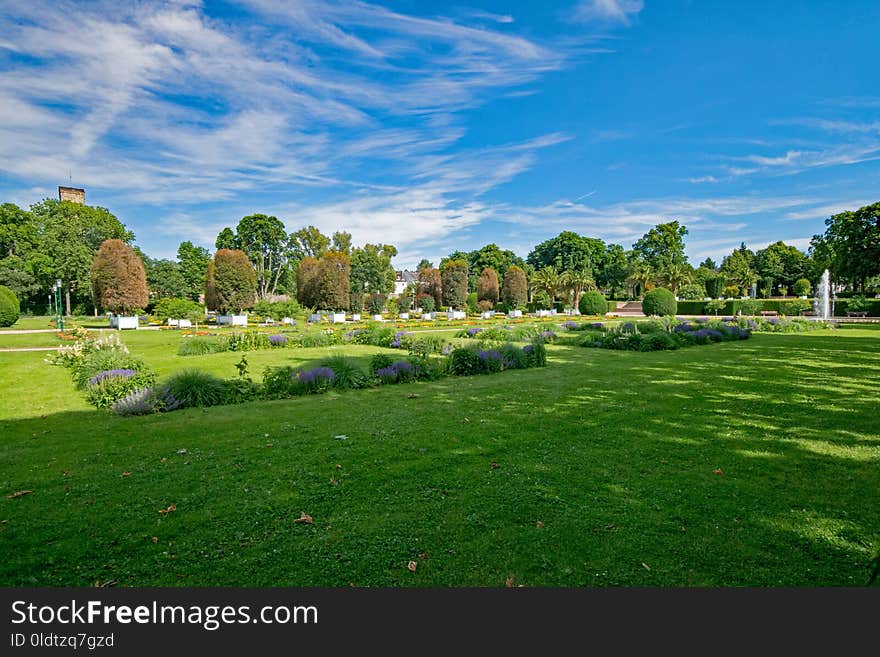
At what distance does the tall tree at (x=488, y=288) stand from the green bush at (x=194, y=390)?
43.9 m

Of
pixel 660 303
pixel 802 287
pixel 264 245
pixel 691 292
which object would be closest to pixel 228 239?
pixel 264 245

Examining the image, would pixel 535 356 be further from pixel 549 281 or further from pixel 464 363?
pixel 549 281

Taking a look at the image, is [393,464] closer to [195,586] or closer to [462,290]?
[195,586]

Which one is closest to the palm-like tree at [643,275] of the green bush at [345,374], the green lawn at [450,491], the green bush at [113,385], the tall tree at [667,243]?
the tall tree at [667,243]

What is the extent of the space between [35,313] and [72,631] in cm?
5942

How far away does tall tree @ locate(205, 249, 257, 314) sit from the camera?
3325 cm

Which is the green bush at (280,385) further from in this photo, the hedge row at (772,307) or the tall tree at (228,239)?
the tall tree at (228,239)

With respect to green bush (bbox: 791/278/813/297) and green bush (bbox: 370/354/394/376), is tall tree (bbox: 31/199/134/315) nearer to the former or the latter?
green bush (bbox: 370/354/394/376)

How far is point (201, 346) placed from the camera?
15258mm

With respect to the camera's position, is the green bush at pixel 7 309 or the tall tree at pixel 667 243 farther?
the tall tree at pixel 667 243

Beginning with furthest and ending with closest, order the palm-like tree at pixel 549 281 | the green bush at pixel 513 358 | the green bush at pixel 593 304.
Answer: the palm-like tree at pixel 549 281 < the green bush at pixel 593 304 < the green bush at pixel 513 358

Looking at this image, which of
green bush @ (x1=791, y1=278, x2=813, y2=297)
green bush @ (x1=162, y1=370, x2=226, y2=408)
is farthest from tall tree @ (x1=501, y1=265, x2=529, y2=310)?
green bush @ (x1=162, y1=370, x2=226, y2=408)

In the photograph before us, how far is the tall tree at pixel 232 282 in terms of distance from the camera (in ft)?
109

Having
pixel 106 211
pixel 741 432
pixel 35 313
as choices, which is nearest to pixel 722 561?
pixel 741 432
